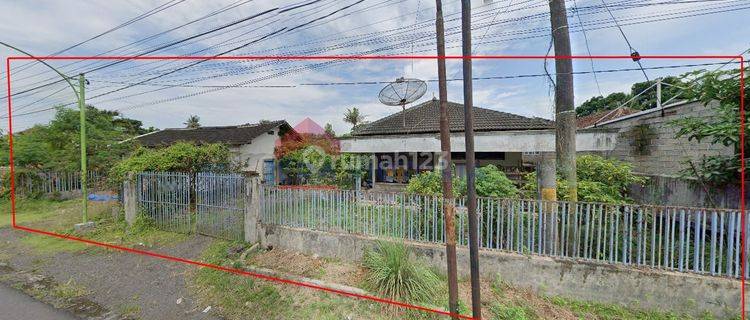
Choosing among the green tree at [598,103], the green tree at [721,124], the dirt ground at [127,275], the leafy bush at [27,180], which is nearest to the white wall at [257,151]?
the leafy bush at [27,180]

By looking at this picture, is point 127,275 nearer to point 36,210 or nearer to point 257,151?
point 36,210

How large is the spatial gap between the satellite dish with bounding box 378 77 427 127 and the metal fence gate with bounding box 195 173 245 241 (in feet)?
17.2

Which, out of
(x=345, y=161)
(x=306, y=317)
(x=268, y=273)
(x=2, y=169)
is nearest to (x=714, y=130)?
(x=306, y=317)

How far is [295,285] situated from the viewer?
4391mm

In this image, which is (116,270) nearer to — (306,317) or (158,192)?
(158,192)

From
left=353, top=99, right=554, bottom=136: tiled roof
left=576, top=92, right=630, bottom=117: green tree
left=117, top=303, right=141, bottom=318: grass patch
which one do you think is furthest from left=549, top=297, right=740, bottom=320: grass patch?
left=576, top=92, right=630, bottom=117: green tree

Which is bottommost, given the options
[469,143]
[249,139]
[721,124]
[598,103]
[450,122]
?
[469,143]

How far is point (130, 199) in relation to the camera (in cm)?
756

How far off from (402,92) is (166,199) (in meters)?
7.27

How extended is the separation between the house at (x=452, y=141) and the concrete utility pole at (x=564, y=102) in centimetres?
427

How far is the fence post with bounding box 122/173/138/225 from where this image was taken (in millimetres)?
7516

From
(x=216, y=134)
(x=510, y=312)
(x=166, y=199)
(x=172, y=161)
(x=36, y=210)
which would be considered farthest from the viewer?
(x=216, y=134)

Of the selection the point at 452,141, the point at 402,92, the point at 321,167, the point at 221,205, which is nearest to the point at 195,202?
the point at 221,205

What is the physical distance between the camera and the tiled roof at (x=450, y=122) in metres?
9.49
